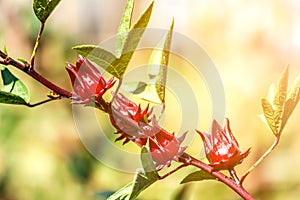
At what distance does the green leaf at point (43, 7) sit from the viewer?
0.46 meters

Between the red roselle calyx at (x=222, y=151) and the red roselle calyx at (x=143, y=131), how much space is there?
0.02m

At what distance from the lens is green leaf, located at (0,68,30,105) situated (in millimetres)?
469

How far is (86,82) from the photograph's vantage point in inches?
18.3

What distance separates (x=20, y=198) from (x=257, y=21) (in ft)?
3.08

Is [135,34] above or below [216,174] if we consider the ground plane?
above

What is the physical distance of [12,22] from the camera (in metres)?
1.58

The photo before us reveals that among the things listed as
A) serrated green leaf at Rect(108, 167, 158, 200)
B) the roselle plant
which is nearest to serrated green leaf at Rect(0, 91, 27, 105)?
the roselle plant

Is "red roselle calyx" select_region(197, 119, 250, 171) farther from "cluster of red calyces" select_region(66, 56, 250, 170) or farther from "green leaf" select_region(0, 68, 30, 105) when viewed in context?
"green leaf" select_region(0, 68, 30, 105)

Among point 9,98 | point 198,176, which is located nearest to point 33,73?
point 9,98

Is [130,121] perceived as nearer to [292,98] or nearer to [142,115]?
[142,115]

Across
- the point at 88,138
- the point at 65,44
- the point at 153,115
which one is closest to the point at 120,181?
the point at 88,138

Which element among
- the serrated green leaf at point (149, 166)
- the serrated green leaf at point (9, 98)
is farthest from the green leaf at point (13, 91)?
the serrated green leaf at point (149, 166)

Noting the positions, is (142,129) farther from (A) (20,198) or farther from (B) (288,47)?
(B) (288,47)

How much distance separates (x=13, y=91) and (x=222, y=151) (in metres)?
0.17
